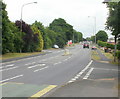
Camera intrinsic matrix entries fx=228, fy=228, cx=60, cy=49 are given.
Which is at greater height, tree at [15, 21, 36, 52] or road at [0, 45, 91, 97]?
tree at [15, 21, 36, 52]

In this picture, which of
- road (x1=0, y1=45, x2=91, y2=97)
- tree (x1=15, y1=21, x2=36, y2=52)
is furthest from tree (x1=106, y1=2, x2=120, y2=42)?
tree (x1=15, y1=21, x2=36, y2=52)

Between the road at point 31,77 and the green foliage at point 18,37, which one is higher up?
the green foliage at point 18,37

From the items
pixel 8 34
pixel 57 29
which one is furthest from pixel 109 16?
pixel 57 29

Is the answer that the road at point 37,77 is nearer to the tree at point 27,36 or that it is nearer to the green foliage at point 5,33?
the green foliage at point 5,33

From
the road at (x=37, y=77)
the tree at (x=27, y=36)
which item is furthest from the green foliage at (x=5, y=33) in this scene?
the road at (x=37, y=77)

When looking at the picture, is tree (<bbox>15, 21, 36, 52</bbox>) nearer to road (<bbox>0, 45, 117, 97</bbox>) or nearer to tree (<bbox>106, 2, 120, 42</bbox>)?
tree (<bbox>106, 2, 120, 42</bbox>)

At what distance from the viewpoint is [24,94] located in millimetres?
8859

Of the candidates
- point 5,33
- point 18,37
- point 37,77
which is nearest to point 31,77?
point 37,77

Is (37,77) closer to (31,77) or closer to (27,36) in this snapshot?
(31,77)

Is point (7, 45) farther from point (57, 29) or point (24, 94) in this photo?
point (57, 29)

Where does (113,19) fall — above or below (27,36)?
above

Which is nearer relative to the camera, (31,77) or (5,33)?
(31,77)

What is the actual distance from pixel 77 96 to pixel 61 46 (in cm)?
7878

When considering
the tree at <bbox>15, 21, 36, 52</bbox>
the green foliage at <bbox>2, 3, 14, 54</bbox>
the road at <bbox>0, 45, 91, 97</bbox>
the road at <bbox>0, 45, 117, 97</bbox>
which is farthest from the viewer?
the tree at <bbox>15, 21, 36, 52</bbox>
